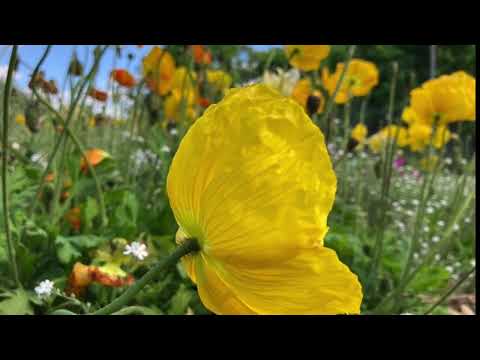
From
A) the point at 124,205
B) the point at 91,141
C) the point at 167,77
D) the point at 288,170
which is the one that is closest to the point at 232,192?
the point at 288,170

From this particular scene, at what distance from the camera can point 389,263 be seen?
1587 mm

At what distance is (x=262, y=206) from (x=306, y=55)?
48.4 inches

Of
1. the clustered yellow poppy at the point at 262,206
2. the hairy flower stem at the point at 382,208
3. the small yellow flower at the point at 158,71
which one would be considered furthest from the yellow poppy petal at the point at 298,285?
the small yellow flower at the point at 158,71

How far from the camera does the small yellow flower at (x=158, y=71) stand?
4.98ft

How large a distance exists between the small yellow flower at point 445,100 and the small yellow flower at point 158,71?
612 mm

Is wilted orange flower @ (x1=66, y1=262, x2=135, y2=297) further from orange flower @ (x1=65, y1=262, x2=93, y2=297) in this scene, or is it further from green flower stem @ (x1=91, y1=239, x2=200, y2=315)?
green flower stem @ (x1=91, y1=239, x2=200, y2=315)

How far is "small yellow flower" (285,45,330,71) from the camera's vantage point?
1.51 meters

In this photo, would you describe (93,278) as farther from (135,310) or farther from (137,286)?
(137,286)

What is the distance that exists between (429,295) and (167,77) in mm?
932

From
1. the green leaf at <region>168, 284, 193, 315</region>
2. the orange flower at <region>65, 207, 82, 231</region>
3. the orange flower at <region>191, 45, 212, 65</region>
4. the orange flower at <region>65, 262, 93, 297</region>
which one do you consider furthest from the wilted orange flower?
the orange flower at <region>191, 45, 212, 65</region>

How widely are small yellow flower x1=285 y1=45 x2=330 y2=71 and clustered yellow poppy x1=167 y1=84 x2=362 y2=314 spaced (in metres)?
1.14

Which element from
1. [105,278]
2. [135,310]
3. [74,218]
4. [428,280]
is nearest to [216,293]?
[135,310]
